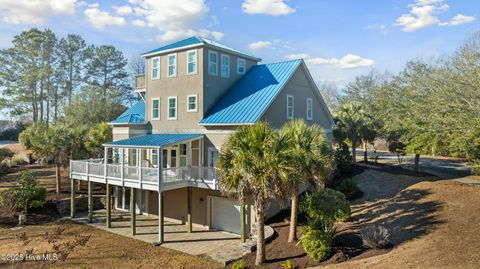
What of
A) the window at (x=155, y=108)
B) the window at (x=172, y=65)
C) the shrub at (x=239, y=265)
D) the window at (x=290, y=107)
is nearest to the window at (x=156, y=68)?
the window at (x=172, y=65)

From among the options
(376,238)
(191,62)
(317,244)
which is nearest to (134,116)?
(191,62)

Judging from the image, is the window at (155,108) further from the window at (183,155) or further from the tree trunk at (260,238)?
the tree trunk at (260,238)

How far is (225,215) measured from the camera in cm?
2122

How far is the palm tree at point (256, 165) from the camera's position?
1348 centimetres

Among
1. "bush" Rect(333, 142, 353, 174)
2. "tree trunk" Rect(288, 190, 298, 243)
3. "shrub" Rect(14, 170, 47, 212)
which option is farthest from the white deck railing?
"bush" Rect(333, 142, 353, 174)

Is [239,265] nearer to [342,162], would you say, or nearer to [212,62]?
[212,62]

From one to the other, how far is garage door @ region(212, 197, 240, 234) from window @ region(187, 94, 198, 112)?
6.14 meters

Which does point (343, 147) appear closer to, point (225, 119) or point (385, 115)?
point (385, 115)

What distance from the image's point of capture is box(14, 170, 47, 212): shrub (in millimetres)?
23406

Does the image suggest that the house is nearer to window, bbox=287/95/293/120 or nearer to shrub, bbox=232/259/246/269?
window, bbox=287/95/293/120

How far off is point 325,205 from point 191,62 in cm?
1319

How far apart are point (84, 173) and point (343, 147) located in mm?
21331

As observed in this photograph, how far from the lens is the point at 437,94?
1858 cm

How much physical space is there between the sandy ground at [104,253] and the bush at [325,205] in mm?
5087
